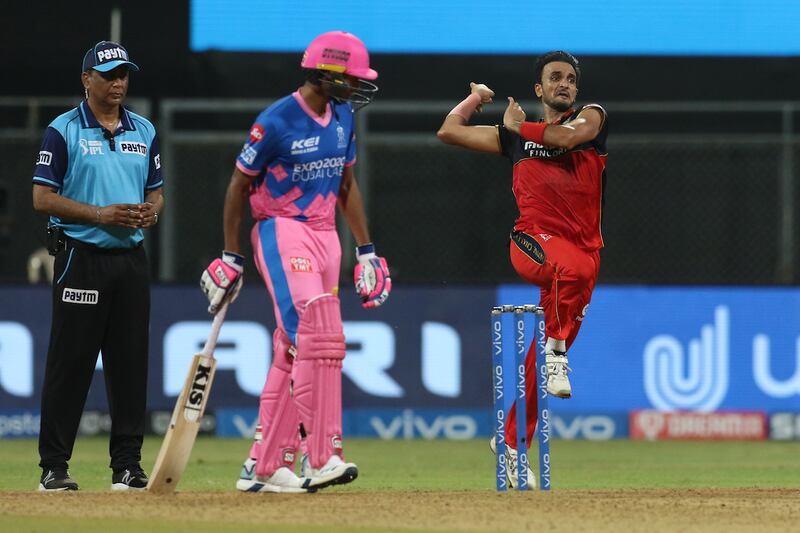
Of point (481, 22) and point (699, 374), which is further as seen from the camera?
point (481, 22)

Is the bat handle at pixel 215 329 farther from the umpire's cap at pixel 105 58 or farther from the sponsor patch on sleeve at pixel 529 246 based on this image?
the sponsor patch on sleeve at pixel 529 246

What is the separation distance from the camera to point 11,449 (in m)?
12.2

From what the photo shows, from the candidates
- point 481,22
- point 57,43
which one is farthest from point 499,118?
point 57,43

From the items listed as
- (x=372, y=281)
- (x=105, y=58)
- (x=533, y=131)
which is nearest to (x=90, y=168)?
(x=105, y=58)

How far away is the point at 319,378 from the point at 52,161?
1.90 metres

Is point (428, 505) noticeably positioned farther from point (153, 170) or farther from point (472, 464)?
point (472, 464)

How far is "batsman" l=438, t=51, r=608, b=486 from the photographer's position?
8203mm

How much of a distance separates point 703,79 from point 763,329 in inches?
133

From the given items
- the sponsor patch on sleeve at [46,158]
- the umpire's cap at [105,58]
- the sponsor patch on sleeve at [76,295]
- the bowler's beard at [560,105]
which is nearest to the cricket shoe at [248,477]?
the sponsor patch on sleeve at [76,295]

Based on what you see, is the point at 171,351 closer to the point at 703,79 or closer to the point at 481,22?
the point at 481,22

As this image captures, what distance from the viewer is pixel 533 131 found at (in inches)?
318

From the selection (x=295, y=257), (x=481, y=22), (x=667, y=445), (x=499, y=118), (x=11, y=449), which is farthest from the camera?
(x=481, y=22)

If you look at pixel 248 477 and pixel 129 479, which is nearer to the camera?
pixel 248 477

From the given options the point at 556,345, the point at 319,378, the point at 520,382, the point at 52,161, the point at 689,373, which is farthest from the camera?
the point at 689,373
